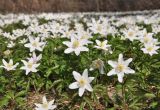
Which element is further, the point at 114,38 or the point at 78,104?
the point at 114,38

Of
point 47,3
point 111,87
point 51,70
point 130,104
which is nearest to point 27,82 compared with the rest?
point 51,70

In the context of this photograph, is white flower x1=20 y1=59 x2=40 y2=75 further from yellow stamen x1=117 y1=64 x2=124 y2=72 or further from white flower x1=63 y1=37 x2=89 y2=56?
yellow stamen x1=117 y1=64 x2=124 y2=72

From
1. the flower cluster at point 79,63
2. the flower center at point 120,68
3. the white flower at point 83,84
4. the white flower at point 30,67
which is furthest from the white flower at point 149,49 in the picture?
the white flower at point 30,67

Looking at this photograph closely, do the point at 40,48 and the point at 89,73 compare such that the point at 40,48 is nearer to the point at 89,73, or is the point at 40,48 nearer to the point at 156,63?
the point at 89,73

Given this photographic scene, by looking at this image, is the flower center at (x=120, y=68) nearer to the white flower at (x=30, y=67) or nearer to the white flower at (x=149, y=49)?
the white flower at (x=149, y=49)

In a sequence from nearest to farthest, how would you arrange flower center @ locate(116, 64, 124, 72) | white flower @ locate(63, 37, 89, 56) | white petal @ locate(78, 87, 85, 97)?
white petal @ locate(78, 87, 85, 97), flower center @ locate(116, 64, 124, 72), white flower @ locate(63, 37, 89, 56)

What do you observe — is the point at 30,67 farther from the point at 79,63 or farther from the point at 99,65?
the point at 99,65

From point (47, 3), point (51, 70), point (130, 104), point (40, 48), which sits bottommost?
point (130, 104)

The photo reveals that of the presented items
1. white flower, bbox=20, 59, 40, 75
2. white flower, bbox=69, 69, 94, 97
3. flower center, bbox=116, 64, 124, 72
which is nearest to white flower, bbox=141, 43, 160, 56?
flower center, bbox=116, 64, 124, 72

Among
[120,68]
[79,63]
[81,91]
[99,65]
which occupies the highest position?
[79,63]

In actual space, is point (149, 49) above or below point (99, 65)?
above

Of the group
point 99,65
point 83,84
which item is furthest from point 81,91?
point 99,65
